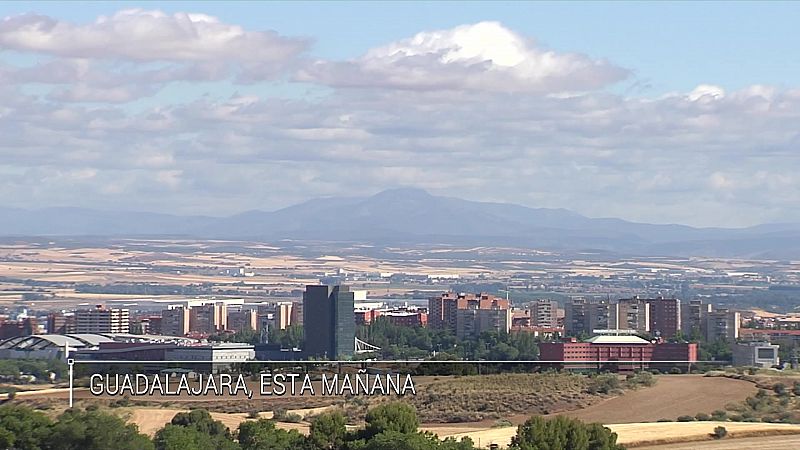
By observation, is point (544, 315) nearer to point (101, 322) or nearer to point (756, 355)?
point (101, 322)

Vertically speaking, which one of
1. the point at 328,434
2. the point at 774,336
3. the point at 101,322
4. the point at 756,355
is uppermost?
the point at 328,434

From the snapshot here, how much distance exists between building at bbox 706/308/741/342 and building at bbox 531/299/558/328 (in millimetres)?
22890

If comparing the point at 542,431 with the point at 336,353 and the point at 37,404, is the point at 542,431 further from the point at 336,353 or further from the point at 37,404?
the point at 336,353

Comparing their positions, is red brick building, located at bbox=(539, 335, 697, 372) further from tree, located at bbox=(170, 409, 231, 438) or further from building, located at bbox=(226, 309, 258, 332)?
building, located at bbox=(226, 309, 258, 332)

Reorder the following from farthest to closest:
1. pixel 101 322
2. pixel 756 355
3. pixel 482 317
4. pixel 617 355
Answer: pixel 101 322, pixel 482 317, pixel 756 355, pixel 617 355

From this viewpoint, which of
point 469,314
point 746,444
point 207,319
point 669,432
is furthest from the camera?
point 207,319

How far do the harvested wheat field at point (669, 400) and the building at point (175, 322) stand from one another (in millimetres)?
87822

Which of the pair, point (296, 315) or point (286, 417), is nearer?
point (286, 417)

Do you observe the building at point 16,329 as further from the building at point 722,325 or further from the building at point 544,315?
the building at point 722,325

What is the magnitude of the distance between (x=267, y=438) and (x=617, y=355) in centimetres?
5671

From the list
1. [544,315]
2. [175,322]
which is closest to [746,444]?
[544,315]

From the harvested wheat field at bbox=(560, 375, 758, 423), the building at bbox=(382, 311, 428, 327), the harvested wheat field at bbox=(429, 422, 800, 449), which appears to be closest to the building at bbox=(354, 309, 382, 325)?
the building at bbox=(382, 311, 428, 327)

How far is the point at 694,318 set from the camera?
475 feet

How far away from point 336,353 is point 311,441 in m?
78.4
